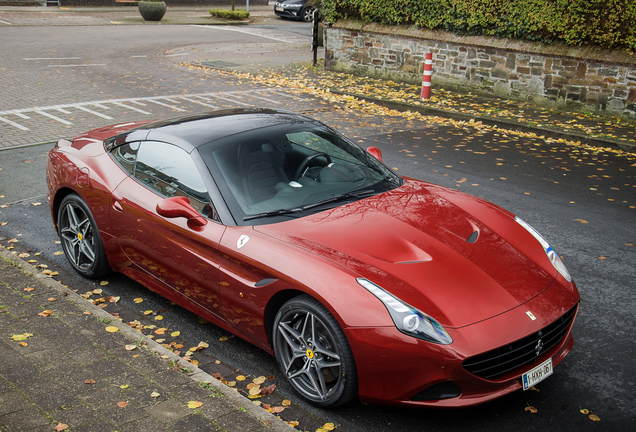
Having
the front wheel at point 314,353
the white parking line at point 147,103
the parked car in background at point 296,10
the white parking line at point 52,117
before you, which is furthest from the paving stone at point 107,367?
the parked car in background at point 296,10

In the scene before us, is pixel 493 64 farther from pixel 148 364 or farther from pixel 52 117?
pixel 148 364

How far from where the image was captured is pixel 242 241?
3951mm

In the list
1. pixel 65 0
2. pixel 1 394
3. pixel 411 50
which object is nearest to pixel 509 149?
pixel 411 50

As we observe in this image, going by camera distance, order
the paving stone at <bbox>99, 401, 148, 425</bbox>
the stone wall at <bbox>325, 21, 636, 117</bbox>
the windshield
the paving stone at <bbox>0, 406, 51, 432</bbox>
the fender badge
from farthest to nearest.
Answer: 1. the stone wall at <bbox>325, 21, 636, 117</bbox>
2. the windshield
3. the fender badge
4. the paving stone at <bbox>99, 401, 148, 425</bbox>
5. the paving stone at <bbox>0, 406, 51, 432</bbox>

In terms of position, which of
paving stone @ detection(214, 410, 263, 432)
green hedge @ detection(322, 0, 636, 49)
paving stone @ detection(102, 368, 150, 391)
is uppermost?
green hedge @ detection(322, 0, 636, 49)

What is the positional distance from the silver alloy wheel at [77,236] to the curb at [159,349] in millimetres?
359

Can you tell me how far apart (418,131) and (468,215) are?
7.30 m

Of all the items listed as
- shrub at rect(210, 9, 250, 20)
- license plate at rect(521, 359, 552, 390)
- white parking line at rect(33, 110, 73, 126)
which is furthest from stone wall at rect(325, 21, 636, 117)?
shrub at rect(210, 9, 250, 20)

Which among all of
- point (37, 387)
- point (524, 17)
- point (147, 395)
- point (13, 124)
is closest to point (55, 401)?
point (37, 387)

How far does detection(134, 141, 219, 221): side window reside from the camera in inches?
171

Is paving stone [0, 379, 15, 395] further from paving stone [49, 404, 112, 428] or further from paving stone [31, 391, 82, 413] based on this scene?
paving stone [49, 404, 112, 428]

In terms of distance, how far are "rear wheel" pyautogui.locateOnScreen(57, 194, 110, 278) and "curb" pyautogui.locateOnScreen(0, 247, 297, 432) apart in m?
0.35

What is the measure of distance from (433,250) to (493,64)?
12.2 meters

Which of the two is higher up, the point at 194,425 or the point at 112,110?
the point at 112,110
